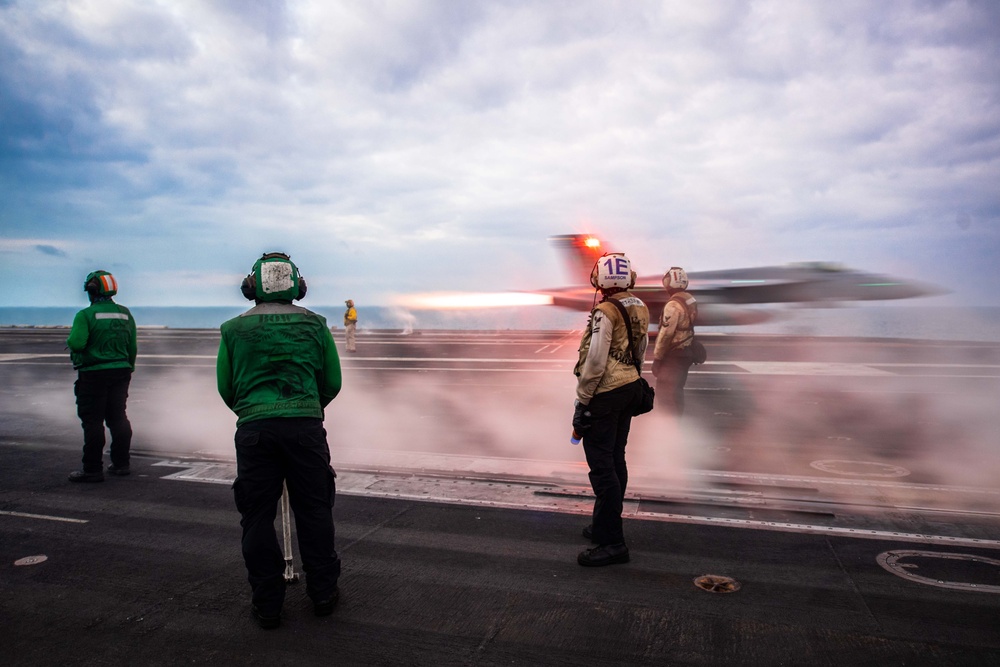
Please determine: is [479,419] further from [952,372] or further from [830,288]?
[830,288]

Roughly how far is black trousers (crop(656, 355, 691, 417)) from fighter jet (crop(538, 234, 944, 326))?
14627 mm

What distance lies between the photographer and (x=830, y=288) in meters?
24.1

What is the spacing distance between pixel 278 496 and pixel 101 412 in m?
4.34

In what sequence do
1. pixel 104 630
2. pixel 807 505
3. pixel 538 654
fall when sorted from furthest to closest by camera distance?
pixel 807 505 < pixel 104 630 < pixel 538 654

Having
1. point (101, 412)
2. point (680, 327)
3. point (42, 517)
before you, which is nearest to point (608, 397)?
point (680, 327)

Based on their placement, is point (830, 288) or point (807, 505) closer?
point (807, 505)

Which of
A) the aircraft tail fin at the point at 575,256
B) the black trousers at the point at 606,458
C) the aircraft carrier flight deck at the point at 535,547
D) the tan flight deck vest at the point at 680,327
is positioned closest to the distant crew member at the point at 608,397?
the black trousers at the point at 606,458

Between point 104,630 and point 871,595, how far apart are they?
182 inches

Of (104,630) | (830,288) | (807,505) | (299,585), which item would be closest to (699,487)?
(807,505)

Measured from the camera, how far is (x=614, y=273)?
15.3 feet

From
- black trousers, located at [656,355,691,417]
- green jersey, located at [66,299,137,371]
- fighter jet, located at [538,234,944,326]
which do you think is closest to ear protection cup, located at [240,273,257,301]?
green jersey, located at [66,299,137,371]

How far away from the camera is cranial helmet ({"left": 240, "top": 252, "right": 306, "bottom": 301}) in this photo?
→ 3.88 meters

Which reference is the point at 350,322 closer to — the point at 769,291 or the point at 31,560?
the point at 769,291

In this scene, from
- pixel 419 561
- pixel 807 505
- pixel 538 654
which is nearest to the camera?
pixel 538 654
